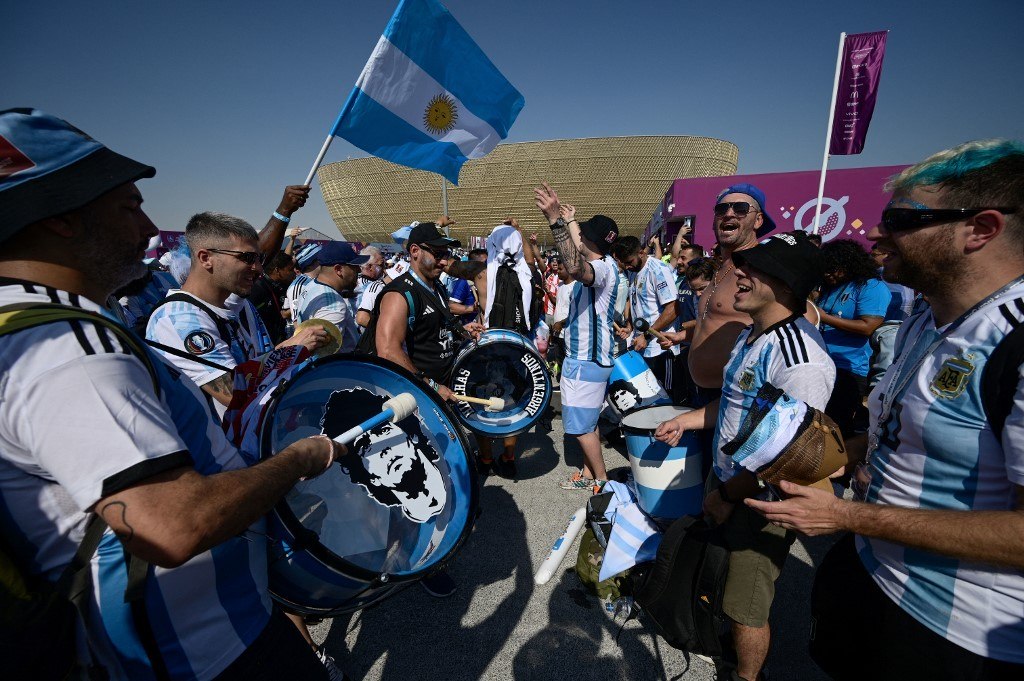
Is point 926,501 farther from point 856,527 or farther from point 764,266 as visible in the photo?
point 764,266

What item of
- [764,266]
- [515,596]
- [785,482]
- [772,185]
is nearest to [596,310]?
[764,266]

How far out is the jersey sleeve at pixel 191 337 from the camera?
204 centimetres

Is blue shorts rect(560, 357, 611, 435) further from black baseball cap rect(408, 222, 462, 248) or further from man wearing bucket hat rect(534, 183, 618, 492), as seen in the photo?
black baseball cap rect(408, 222, 462, 248)

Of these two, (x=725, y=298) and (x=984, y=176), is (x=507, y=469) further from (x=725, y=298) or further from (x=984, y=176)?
(x=984, y=176)

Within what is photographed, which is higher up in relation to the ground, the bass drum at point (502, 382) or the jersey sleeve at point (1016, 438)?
the jersey sleeve at point (1016, 438)

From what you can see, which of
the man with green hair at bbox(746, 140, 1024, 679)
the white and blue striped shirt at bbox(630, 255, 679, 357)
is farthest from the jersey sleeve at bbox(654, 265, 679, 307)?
the man with green hair at bbox(746, 140, 1024, 679)

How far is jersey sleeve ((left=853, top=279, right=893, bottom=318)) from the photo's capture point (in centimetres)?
388

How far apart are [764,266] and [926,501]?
3.24 feet

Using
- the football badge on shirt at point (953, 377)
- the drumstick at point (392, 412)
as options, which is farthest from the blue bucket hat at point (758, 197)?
the drumstick at point (392, 412)

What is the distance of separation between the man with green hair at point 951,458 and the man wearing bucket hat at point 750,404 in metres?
0.43

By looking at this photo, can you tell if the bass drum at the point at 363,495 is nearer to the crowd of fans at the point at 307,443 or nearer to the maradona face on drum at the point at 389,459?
the maradona face on drum at the point at 389,459

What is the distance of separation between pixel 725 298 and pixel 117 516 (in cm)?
287

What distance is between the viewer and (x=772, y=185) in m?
12.2

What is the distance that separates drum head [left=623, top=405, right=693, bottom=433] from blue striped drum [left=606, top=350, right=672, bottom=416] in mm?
230
